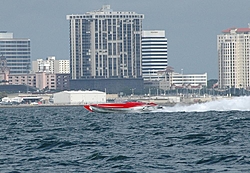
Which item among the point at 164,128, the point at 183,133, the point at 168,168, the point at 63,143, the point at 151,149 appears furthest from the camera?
the point at 164,128

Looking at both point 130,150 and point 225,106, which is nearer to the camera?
point 130,150

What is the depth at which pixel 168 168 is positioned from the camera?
35.7m

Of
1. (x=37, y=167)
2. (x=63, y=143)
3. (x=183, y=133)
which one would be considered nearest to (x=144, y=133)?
(x=183, y=133)

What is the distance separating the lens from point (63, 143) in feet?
151

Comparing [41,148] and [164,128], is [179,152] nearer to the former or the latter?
[41,148]

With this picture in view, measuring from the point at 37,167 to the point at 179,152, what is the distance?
7.40 m

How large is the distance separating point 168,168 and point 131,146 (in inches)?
348

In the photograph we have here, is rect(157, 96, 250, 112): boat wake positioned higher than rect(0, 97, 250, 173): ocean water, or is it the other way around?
rect(157, 96, 250, 112): boat wake

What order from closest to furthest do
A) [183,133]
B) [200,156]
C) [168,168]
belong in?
[168,168] < [200,156] < [183,133]

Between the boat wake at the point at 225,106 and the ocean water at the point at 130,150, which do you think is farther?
the boat wake at the point at 225,106

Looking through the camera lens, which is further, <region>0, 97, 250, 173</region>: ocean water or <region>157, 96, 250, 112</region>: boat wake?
<region>157, 96, 250, 112</region>: boat wake

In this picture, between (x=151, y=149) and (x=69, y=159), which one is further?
(x=151, y=149)

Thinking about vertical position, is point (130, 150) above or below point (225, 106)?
below

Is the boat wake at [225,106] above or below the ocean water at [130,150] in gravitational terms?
above
